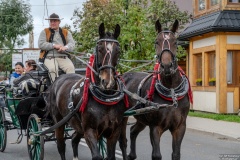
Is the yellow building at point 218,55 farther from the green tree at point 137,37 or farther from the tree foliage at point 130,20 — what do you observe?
the green tree at point 137,37

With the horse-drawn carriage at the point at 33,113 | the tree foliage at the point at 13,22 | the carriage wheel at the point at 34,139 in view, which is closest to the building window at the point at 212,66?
the horse-drawn carriage at the point at 33,113

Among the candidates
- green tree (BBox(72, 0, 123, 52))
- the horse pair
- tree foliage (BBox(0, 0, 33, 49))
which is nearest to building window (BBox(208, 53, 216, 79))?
green tree (BBox(72, 0, 123, 52))

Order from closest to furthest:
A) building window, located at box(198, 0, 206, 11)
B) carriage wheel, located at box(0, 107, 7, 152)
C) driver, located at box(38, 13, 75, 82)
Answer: driver, located at box(38, 13, 75, 82), carriage wheel, located at box(0, 107, 7, 152), building window, located at box(198, 0, 206, 11)

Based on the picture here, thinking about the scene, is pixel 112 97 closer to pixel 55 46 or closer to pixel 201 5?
pixel 55 46

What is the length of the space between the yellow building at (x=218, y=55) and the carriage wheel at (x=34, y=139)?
12.7 metres

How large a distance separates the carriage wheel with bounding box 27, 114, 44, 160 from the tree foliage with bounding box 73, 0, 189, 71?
12.0 meters

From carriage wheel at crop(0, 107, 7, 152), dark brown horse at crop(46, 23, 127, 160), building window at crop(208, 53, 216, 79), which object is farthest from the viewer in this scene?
building window at crop(208, 53, 216, 79)

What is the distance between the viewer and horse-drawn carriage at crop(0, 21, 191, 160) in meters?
6.98

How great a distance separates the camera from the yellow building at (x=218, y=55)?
20.9 m

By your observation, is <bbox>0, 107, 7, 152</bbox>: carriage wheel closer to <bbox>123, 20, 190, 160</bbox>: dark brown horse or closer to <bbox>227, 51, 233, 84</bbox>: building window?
<bbox>123, 20, 190, 160</bbox>: dark brown horse

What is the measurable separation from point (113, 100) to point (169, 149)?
5011 mm

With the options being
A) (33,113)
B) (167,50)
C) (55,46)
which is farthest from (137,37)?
(167,50)

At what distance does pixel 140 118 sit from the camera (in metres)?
8.58

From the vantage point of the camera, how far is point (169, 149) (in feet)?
38.1
